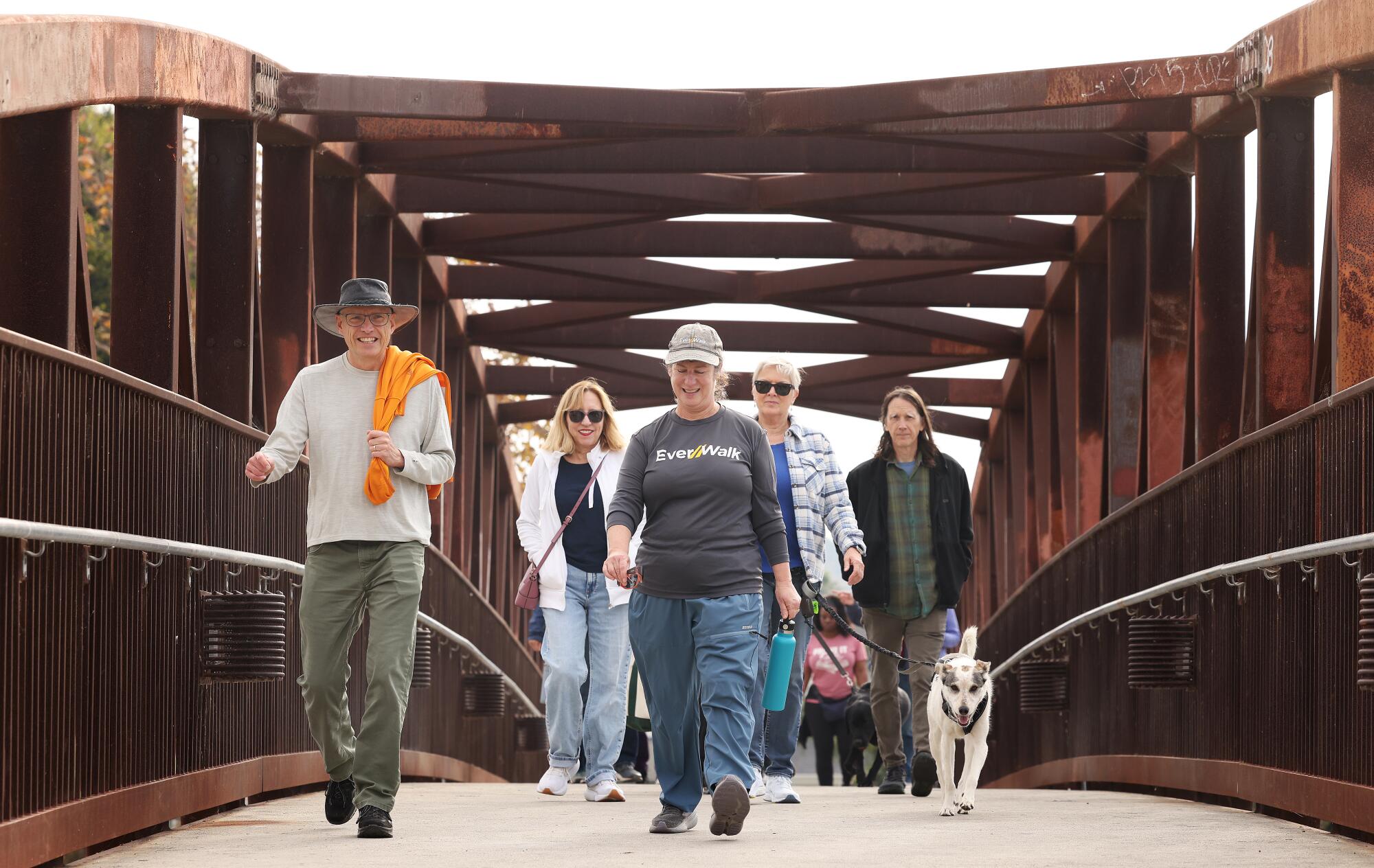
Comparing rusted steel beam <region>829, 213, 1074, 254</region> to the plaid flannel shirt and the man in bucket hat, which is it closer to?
the plaid flannel shirt

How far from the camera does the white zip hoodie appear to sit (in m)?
9.70

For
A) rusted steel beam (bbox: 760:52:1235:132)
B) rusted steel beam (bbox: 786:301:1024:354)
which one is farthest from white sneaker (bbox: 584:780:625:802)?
rusted steel beam (bbox: 786:301:1024:354)

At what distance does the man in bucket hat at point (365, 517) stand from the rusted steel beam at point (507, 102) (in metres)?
4.68

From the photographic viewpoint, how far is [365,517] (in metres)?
7.07

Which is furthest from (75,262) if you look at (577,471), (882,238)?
(882,238)

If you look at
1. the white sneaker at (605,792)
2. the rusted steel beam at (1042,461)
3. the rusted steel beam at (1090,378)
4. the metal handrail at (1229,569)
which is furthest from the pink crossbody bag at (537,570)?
the rusted steel beam at (1042,461)

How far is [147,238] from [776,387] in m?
3.10

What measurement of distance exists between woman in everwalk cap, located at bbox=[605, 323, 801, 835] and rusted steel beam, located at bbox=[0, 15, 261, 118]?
2.45 m

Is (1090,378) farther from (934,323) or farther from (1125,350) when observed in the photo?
(934,323)

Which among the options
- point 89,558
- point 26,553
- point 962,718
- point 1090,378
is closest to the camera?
point 26,553

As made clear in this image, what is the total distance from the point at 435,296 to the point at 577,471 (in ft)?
33.2

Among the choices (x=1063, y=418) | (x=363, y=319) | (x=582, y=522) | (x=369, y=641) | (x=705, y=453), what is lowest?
(x=369, y=641)

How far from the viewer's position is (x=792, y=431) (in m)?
9.48

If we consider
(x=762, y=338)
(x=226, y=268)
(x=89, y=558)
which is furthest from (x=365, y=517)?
(x=762, y=338)
